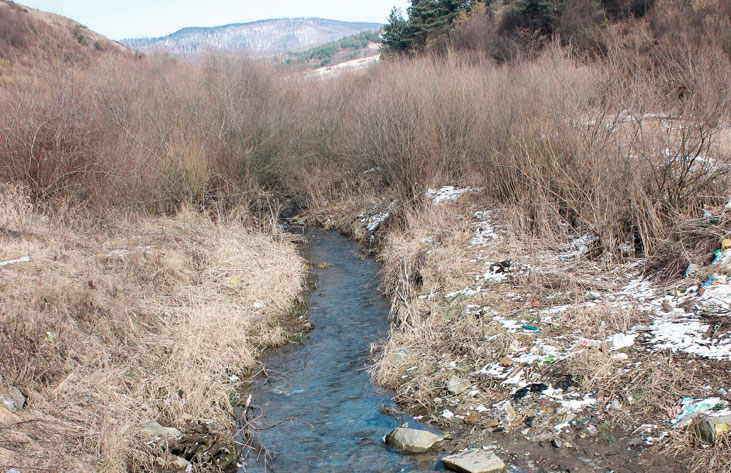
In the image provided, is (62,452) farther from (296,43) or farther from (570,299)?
(296,43)

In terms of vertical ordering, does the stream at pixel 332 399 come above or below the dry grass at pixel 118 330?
below

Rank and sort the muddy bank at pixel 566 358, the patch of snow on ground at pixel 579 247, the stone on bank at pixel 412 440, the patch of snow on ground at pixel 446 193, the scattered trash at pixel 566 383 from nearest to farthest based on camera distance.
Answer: the muddy bank at pixel 566 358 → the stone on bank at pixel 412 440 → the scattered trash at pixel 566 383 → the patch of snow on ground at pixel 579 247 → the patch of snow on ground at pixel 446 193

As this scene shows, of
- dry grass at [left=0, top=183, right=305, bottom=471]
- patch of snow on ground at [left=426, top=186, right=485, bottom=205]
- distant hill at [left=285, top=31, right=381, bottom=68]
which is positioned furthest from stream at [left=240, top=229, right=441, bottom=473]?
distant hill at [left=285, top=31, right=381, bottom=68]

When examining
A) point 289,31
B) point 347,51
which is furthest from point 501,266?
point 289,31

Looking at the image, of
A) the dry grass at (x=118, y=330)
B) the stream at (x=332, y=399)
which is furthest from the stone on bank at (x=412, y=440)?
the dry grass at (x=118, y=330)

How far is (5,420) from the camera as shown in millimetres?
4156

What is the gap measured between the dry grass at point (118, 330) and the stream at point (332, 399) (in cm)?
44

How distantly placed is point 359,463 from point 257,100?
12442 millimetres

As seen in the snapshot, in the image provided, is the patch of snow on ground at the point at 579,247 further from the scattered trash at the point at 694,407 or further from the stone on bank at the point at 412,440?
the stone on bank at the point at 412,440

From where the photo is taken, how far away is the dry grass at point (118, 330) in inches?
171

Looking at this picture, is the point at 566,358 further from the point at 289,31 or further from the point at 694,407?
the point at 289,31

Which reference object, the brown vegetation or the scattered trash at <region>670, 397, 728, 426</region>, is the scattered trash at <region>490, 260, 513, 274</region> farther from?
the scattered trash at <region>670, 397, 728, 426</region>

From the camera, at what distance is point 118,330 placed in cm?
593

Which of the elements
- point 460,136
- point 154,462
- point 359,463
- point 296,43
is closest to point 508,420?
point 359,463
